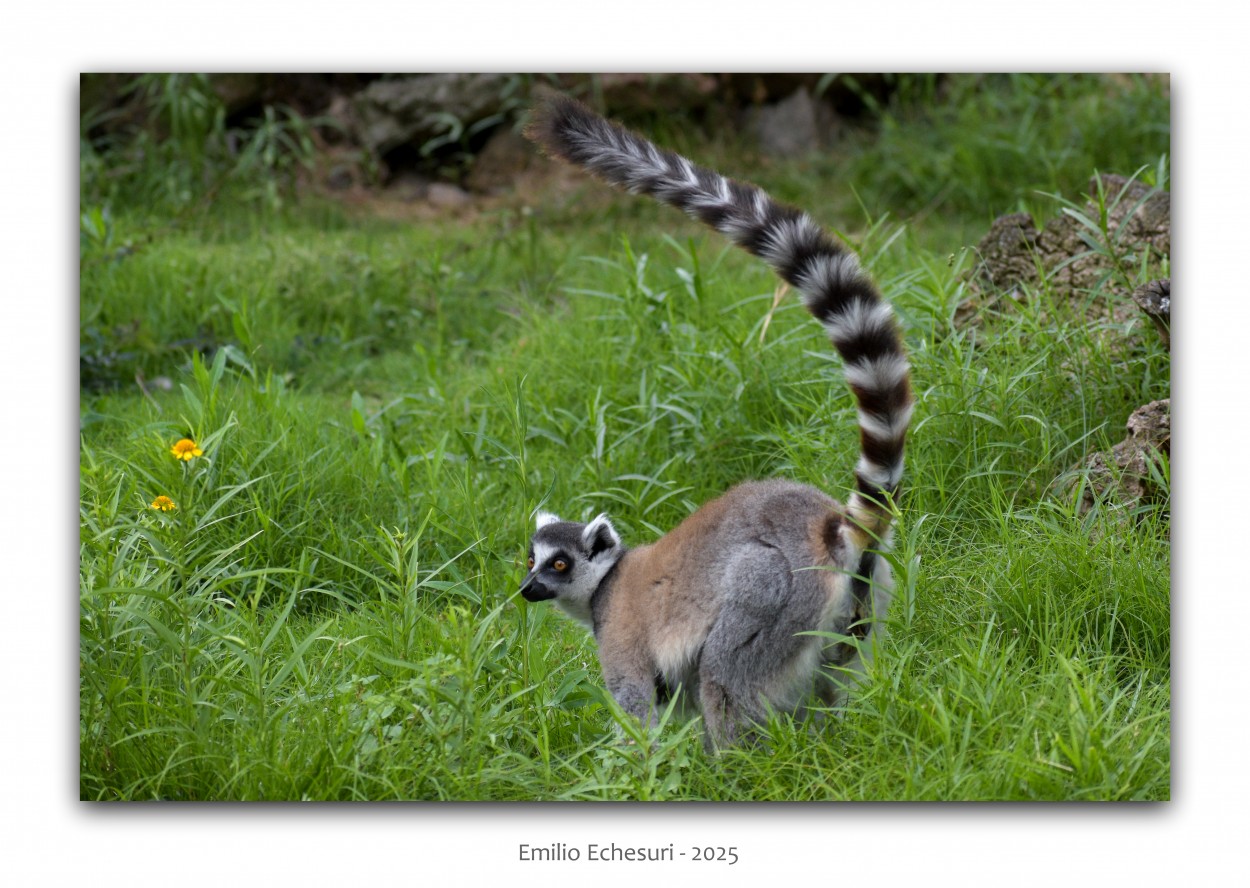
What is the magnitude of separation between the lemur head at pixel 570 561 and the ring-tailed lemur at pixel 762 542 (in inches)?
7.7

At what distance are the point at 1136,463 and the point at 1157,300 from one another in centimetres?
54

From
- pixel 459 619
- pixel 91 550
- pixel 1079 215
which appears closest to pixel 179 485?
pixel 91 550

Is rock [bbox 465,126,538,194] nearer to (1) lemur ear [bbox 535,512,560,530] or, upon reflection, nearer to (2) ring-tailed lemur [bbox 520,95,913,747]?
(1) lemur ear [bbox 535,512,560,530]

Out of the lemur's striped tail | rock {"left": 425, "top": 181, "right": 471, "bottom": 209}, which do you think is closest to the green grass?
the lemur's striped tail

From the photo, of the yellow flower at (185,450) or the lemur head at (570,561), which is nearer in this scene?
the lemur head at (570,561)

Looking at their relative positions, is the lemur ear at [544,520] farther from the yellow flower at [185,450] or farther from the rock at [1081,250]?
the rock at [1081,250]

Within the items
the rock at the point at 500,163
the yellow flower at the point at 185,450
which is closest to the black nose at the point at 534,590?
the yellow flower at the point at 185,450

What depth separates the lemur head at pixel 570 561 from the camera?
3.32 metres

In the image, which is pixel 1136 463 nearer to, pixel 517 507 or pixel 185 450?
pixel 517 507

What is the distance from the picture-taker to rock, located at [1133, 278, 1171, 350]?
3.71m

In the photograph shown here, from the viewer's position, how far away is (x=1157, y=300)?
373 cm

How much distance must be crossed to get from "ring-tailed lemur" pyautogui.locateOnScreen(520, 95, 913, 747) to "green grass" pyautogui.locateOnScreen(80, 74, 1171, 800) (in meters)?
0.12

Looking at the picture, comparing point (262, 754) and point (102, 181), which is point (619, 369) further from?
point (102, 181)
